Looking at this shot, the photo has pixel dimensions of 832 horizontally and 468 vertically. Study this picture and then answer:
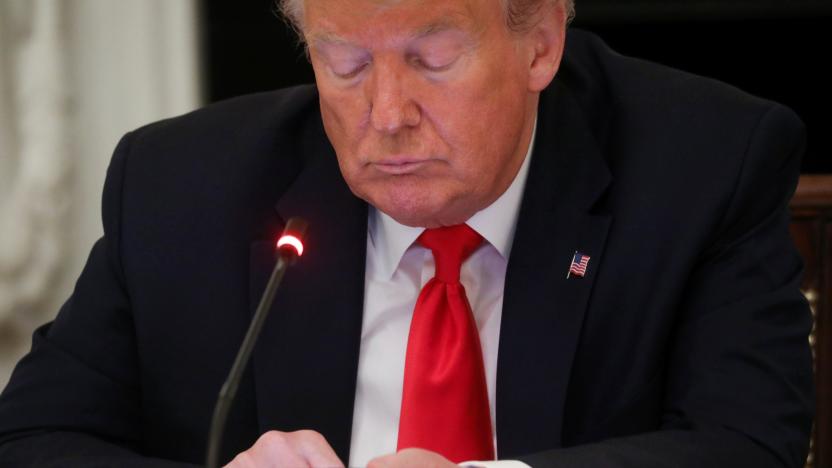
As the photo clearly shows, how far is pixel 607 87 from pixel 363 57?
52cm

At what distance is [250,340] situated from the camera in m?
1.54

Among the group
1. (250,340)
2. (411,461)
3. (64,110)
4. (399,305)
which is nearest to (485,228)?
(399,305)

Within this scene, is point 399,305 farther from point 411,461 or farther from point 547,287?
point 411,461

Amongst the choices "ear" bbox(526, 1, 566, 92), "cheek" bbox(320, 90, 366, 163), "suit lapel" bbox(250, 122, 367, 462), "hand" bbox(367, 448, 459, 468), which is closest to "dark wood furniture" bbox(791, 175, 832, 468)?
"ear" bbox(526, 1, 566, 92)

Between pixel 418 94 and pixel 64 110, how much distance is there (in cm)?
A: 157

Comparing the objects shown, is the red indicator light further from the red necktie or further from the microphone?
the red necktie

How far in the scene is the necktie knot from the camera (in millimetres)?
2025

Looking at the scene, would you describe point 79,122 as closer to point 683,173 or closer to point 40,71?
point 40,71

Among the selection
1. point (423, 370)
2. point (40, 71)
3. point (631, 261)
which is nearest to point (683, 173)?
point (631, 261)

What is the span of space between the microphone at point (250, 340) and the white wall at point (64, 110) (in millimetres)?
1603

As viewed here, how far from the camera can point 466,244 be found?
2.04m

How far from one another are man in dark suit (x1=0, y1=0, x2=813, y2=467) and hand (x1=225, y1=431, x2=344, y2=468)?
26 cm

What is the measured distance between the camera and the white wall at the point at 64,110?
123 inches

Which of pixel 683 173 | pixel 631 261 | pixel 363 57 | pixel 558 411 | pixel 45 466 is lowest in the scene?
pixel 45 466
